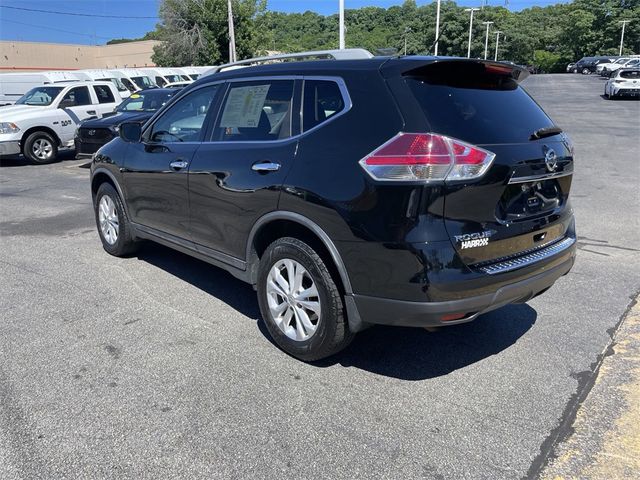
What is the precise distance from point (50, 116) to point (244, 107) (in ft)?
39.3

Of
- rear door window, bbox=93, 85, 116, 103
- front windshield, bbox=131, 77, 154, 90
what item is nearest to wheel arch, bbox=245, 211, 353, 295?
rear door window, bbox=93, 85, 116, 103

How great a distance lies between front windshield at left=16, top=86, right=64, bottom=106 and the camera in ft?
→ 47.9

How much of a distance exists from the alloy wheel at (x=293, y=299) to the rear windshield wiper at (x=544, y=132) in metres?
1.62

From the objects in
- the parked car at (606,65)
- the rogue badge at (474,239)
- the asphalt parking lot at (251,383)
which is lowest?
the asphalt parking lot at (251,383)

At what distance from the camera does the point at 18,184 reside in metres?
11.4

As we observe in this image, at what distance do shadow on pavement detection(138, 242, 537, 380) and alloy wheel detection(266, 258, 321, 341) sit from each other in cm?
29

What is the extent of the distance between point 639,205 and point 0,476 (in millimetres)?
8425

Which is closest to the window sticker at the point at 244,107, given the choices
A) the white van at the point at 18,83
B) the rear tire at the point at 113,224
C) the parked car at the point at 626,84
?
the rear tire at the point at 113,224

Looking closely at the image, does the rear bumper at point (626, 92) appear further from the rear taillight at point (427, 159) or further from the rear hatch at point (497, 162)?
the rear taillight at point (427, 159)

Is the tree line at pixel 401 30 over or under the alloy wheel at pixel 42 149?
over

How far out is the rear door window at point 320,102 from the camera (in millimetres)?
3391

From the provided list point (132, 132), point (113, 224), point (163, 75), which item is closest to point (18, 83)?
point (163, 75)

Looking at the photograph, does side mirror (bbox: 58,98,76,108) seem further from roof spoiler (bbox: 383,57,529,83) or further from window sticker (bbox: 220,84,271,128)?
roof spoiler (bbox: 383,57,529,83)

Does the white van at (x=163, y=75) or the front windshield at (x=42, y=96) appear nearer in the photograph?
the front windshield at (x=42, y=96)
